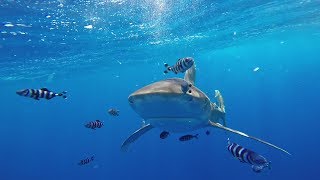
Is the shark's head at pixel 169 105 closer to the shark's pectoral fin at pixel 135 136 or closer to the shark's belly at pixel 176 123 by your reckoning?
the shark's belly at pixel 176 123

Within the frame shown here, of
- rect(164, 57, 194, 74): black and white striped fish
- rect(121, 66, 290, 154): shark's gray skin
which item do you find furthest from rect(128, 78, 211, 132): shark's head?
rect(164, 57, 194, 74): black and white striped fish

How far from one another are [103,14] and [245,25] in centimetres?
1615

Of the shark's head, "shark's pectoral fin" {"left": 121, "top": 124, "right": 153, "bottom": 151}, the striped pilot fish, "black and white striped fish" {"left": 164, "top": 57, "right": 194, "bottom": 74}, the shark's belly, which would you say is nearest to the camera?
the shark's head

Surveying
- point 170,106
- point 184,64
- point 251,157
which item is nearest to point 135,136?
point 184,64

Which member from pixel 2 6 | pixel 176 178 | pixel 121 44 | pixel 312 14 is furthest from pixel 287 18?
pixel 176 178

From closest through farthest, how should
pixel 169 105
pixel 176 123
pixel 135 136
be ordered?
pixel 169 105
pixel 176 123
pixel 135 136

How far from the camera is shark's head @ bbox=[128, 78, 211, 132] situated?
15.8 feet

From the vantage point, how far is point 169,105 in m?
5.03

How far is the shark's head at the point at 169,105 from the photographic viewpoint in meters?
4.80

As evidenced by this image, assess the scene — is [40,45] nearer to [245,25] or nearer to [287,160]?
[245,25]

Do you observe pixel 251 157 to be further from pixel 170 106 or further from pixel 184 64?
pixel 184 64

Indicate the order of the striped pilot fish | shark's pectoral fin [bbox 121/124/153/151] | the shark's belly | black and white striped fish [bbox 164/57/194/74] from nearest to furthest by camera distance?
the striped pilot fish → the shark's belly → black and white striped fish [bbox 164/57/194/74] → shark's pectoral fin [bbox 121/124/153/151]

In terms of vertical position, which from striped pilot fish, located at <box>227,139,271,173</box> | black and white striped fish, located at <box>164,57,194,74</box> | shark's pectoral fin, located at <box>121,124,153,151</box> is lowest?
shark's pectoral fin, located at <box>121,124,153,151</box>

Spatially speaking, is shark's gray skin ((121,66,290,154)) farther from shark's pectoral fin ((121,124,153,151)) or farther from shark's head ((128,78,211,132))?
shark's pectoral fin ((121,124,153,151))
